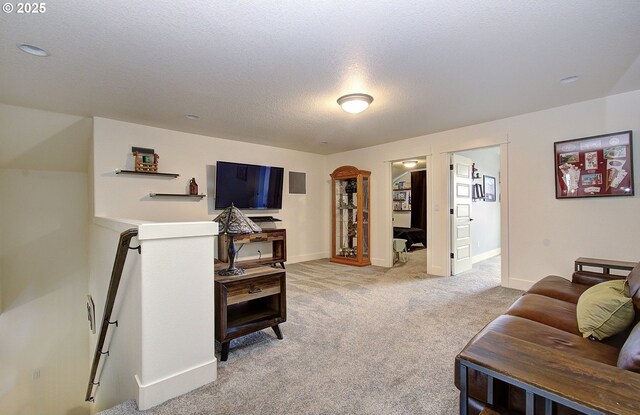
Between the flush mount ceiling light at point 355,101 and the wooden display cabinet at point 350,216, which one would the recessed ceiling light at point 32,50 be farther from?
the wooden display cabinet at point 350,216

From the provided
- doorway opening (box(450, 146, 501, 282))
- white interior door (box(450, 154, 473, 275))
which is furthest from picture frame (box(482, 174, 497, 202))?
white interior door (box(450, 154, 473, 275))

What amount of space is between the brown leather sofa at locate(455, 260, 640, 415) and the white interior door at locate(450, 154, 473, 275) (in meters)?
2.29

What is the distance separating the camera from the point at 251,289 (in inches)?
87.9

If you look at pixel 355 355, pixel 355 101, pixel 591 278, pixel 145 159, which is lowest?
pixel 355 355

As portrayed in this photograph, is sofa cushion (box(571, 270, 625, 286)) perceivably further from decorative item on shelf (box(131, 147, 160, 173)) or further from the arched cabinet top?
decorative item on shelf (box(131, 147, 160, 173))

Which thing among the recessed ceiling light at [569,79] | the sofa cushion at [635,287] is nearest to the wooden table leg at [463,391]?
the sofa cushion at [635,287]

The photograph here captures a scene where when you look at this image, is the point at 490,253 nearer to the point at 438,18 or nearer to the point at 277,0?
the point at 438,18

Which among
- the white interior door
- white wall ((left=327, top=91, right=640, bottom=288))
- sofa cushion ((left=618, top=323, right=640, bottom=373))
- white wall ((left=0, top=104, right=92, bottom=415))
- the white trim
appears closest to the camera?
sofa cushion ((left=618, top=323, right=640, bottom=373))

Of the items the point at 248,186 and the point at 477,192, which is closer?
the point at 248,186

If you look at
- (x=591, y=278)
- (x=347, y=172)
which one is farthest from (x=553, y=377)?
(x=347, y=172)

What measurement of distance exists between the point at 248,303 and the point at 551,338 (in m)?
2.10

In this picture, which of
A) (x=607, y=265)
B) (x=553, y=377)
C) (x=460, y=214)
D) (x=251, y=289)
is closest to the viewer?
(x=553, y=377)

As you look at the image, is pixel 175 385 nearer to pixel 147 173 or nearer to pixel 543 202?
pixel 147 173

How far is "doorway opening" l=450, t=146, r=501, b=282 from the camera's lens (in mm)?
4625
